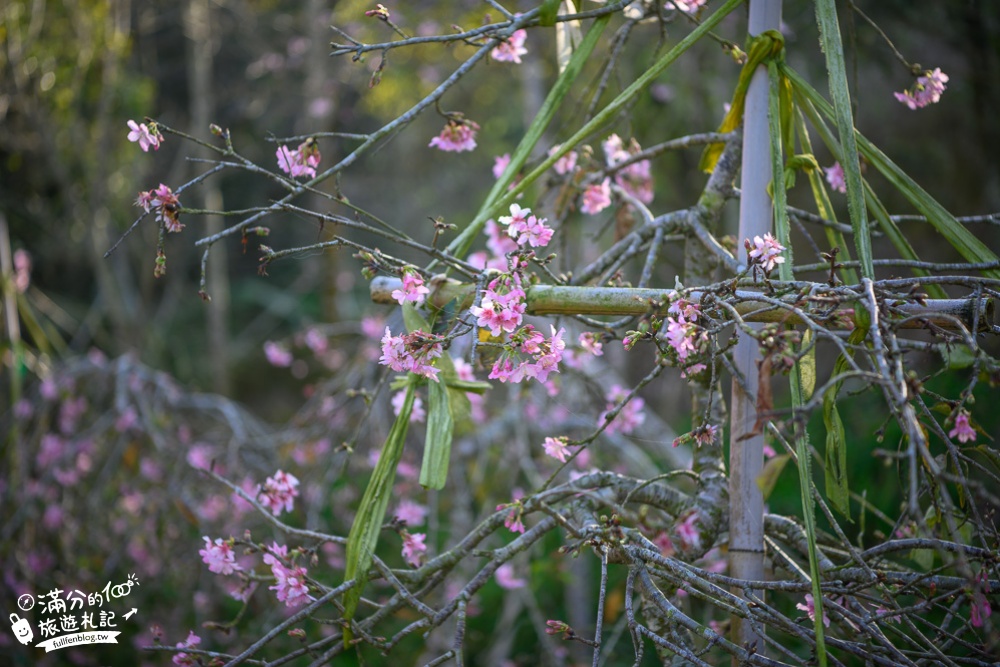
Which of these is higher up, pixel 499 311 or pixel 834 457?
pixel 499 311

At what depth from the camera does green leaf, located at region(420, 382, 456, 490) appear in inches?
46.8

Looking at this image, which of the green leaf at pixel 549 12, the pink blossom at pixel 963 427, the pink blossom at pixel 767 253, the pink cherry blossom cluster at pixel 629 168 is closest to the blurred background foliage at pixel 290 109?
the pink cherry blossom cluster at pixel 629 168

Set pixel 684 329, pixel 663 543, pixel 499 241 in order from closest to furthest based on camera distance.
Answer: pixel 684 329, pixel 663 543, pixel 499 241

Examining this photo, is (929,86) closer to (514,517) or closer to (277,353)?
(514,517)

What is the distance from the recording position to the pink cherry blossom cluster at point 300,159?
1311 millimetres

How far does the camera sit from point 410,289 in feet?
3.89

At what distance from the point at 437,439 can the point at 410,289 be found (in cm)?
24

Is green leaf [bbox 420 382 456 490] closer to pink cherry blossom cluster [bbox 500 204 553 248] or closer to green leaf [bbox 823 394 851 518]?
pink cherry blossom cluster [bbox 500 204 553 248]

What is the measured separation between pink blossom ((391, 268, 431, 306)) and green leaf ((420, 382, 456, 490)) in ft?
0.48

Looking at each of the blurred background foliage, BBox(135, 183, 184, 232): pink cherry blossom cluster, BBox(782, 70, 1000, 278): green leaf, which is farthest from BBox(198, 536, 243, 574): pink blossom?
BBox(782, 70, 1000, 278): green leaf

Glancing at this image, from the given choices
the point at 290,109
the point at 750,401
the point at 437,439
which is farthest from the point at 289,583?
the point at 290,109

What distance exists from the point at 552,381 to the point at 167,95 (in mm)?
6887

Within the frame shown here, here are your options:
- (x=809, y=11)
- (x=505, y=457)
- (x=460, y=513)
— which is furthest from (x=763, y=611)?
(x=809, y=11)

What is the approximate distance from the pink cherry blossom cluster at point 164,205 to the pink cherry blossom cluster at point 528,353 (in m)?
0.54
